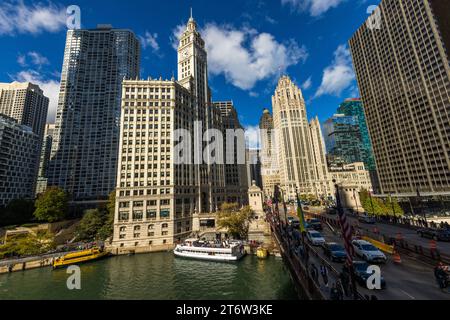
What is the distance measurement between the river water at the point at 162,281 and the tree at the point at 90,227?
21921 millimetres

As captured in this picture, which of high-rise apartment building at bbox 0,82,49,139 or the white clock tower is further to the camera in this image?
high-rise apartment building at bbox 0,82,49,139

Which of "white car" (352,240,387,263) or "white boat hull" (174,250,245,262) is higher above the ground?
"white car" (352,240,387,263)

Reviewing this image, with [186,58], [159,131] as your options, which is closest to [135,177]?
[159,131]

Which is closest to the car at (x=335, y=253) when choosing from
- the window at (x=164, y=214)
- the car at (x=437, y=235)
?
the car at (x=437, y=235)

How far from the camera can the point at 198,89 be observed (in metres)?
94.2

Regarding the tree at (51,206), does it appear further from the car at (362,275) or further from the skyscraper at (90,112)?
the car at (362,275)

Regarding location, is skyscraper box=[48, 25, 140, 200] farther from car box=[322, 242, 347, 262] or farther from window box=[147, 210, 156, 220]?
car box=[322, 242, 347, 262]

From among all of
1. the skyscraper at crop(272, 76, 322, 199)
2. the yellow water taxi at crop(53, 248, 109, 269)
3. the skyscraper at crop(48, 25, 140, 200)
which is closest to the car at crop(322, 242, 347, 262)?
the yellow water taxi at crop(53, 248, 109, 269)

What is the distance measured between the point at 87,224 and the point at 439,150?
15152 centimetres

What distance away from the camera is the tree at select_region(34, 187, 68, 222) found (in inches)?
2837

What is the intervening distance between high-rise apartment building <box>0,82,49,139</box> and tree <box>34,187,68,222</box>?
127m

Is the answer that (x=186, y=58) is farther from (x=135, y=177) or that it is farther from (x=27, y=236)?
(x=27, y=236)

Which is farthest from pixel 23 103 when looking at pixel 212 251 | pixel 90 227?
pixel 212 251

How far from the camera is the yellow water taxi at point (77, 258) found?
1866 inches
